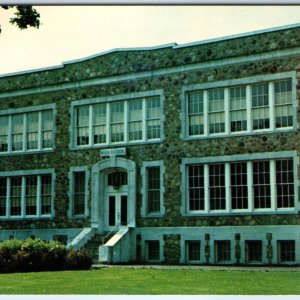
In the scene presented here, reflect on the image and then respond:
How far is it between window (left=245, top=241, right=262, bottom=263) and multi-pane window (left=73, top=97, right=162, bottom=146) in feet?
17.2

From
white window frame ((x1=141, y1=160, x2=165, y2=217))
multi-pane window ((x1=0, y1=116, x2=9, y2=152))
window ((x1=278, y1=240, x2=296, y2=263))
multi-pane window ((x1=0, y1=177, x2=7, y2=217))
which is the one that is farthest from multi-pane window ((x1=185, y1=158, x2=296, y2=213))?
multi-pane window ((x1=0, y1=116, x2=9, y2=152))

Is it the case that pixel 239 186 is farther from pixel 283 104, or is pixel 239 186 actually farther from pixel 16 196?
pixel 16 196

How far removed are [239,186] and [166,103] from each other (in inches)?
165

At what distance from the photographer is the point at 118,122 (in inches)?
1062

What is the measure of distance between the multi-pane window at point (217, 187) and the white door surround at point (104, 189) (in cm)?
311

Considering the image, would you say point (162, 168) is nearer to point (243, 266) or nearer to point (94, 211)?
point (94, 211)

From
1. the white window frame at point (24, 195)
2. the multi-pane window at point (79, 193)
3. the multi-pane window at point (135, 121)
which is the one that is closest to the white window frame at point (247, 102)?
the multi-pane window at point (135, 121)

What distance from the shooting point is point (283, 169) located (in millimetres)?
23453

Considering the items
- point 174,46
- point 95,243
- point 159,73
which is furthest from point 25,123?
point 174,46

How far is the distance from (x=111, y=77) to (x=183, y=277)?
35.6 ft

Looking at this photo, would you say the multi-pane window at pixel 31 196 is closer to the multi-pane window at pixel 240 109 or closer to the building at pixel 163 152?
the building at pixel 163 152

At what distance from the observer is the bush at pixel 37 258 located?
69.7ft

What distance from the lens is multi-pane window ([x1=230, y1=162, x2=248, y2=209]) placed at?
24094 mm

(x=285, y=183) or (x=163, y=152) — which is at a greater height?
(x=163, y=152)
